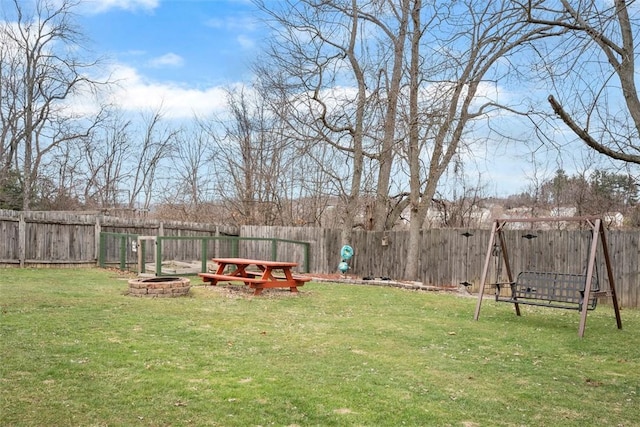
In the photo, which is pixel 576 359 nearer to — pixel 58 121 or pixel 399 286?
pixel 399 286

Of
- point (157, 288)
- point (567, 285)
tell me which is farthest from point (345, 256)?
point (567, 285)

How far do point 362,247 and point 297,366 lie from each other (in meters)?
12.0

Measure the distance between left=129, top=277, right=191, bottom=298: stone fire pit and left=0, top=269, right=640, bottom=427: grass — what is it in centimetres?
53

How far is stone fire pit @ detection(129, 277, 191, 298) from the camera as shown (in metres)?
9.88

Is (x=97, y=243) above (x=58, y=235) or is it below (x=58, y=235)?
below

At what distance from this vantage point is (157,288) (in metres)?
9.92

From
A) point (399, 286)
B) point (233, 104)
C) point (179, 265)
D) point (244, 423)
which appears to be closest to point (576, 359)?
point (244, 423)

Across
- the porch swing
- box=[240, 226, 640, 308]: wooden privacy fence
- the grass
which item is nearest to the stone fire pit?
the grass

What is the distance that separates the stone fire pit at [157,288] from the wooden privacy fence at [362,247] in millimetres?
7061

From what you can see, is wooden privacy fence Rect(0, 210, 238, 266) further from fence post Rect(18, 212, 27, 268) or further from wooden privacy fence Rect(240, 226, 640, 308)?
wooden privacy fence Rect(240, 226, 640, 308)

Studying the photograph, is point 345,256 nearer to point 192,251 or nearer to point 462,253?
point 462,253

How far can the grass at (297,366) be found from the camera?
3941 millimetres

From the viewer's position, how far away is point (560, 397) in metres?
4.68

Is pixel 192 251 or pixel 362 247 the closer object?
pixel 362 247
